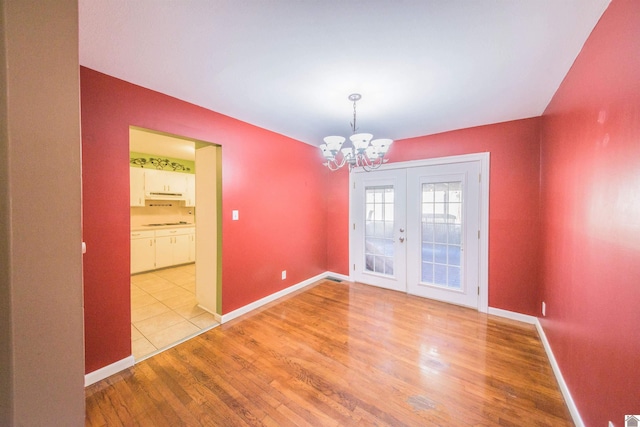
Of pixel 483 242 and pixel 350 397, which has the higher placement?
pixel 483 242

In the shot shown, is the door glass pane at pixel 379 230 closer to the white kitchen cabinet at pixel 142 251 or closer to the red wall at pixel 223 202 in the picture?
the red wall at pixel 223 202

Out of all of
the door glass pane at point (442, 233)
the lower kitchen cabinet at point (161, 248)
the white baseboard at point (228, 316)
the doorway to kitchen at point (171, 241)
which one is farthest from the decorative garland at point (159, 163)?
the door glass pane at point (442, 233)

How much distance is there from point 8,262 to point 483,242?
150 inches

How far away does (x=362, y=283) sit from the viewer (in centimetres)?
408

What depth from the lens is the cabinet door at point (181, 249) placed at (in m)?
5.07

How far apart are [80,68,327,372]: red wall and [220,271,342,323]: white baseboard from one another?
0.24ft

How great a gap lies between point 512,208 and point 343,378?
273 cm

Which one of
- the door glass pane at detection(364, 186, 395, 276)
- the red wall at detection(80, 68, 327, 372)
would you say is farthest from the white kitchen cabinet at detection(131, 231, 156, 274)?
the door glass pane at detection(364, 186, 395, 276)

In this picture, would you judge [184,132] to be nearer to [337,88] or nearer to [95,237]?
[95,237]

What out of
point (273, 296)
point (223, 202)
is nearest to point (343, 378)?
point (273, 296)

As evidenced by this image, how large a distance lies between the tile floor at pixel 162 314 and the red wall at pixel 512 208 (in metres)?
3.56

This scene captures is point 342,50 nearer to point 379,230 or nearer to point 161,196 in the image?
point 379,230

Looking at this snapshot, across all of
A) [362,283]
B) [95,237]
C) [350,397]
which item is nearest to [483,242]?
[362,283]

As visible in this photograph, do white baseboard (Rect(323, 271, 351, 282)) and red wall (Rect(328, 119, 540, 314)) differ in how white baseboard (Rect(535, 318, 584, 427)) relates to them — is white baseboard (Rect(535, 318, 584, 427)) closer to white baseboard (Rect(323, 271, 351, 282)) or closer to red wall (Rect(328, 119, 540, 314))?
red wall (Rect(328, 119, 540, 314))
